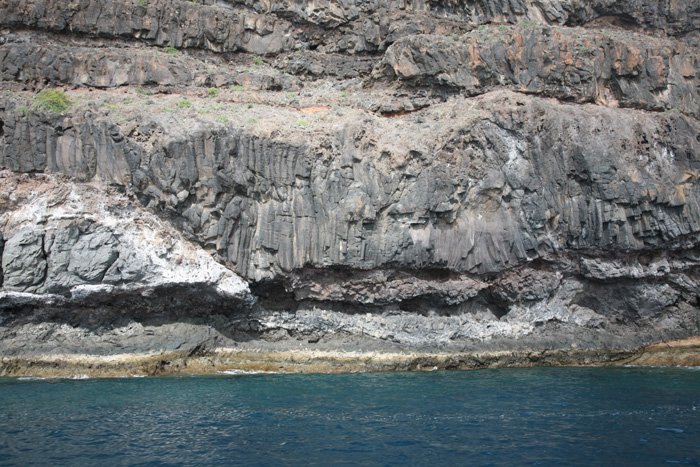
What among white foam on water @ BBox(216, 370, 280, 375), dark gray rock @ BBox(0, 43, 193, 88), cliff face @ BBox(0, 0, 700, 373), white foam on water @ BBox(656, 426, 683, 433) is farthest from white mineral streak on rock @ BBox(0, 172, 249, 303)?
white foam on water @ BBox(656, 426, 683, 433)

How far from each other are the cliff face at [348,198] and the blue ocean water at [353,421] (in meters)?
2.77

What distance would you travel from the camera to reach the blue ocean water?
10398 mm

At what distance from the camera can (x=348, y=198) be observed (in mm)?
20172

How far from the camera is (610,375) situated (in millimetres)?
18688

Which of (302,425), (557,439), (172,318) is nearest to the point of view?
(557,439)

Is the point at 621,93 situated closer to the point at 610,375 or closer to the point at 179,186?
the point at 610,375

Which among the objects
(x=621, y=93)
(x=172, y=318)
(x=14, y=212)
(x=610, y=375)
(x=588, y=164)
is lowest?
(x=610, y=375)

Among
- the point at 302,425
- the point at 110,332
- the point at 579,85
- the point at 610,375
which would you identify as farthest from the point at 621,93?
the point at 110,332

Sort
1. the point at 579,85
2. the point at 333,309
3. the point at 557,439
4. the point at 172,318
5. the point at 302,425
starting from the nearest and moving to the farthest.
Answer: the point at 557,439, the point at 302,425, the point at 172,318, the point at 333,309, the point at 579,85

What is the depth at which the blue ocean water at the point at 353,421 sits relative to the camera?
10398 mm

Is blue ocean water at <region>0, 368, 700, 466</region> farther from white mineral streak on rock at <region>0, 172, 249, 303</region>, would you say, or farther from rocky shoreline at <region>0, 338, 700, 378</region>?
white mineral streak on rock at <region>0, 172, 249, 303</region>

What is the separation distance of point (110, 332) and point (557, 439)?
14.6m

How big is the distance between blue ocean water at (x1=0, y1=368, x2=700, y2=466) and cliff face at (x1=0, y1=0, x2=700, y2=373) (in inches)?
109

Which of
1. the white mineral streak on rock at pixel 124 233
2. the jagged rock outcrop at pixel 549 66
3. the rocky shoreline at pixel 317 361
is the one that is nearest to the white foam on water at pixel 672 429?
the rocky shoreline at pixel 317 361
